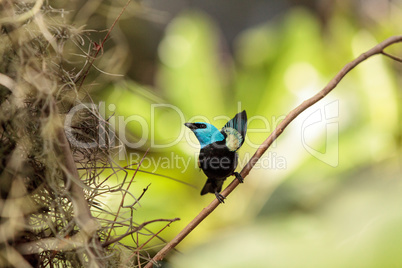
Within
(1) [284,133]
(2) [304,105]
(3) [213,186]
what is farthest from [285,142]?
(2) [304,105]

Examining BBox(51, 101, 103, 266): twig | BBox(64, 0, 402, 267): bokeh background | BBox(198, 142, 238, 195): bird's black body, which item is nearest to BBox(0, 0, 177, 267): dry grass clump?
BBox(51, 101, 103, 266): twig

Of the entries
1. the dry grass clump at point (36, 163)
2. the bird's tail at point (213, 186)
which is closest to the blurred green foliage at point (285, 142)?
the bird's tail at point (213, 186)

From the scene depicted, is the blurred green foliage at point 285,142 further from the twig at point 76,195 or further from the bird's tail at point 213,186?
the twig at point 76,195

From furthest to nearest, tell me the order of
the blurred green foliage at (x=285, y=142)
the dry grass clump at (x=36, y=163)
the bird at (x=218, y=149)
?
1. the blurred green foliage at (x=285, y=142)
2. the bird at (x=218, y=149)
3. the dry grass clump at (x=36, y=163)

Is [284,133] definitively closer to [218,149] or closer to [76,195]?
[218,149]

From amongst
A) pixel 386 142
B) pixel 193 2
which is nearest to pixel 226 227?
pixel 386 142

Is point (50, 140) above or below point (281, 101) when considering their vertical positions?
below

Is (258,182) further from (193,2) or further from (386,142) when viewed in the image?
(193,2)
